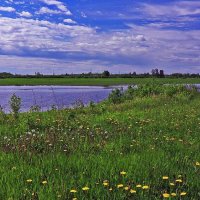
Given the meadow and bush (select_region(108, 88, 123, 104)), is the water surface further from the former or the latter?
the meadow

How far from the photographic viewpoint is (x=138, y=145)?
33.9 feet

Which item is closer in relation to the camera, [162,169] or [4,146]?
[162,169]

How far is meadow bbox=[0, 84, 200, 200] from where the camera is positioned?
663 centimetres

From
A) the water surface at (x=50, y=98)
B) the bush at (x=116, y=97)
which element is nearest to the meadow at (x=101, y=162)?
the water surface at (x=50, y=98)

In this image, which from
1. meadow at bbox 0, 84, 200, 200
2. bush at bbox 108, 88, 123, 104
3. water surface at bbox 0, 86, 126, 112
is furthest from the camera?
water surface at bbox 0, 86, 126, 112

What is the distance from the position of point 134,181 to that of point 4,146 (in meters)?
4.21

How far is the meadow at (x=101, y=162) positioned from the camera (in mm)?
6629

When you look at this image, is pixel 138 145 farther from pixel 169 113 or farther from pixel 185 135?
pixel 169 113

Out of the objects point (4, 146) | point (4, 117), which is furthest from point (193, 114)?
point (4, 146)

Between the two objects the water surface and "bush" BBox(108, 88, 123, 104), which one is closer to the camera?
"bush" BBox(108, 88, 123, 104)

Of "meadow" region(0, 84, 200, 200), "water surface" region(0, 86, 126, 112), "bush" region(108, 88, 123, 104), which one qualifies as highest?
"bush" region(108, 88, 123, 104)

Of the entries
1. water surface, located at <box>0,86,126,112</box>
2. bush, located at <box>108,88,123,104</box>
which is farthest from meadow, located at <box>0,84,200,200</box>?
bush, located at <box>108,88,123,104</box>

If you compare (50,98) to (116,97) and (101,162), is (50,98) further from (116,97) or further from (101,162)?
(101,162)

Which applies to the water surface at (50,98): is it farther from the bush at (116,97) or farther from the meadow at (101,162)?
the meadow at (101,162)
